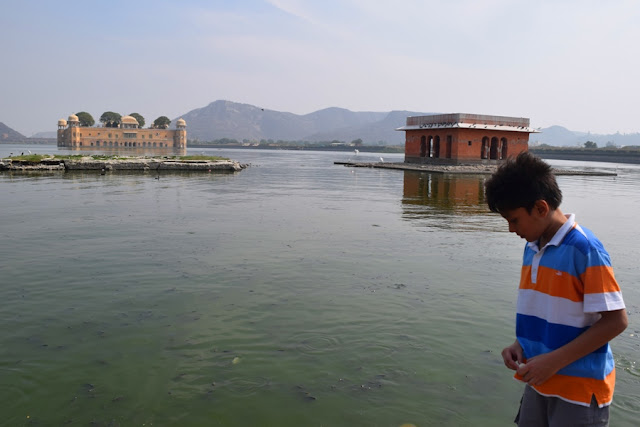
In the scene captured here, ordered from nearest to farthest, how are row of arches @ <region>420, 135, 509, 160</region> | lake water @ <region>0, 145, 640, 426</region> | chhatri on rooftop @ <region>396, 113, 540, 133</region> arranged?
lake water @ <region>0, 145, 640, 426</region>
chhatri on rooftop @ <region>396, 113, 540, 133</region>
row of arches @ <region>420, 135, 509, 160</region>

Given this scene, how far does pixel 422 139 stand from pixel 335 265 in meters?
53.2

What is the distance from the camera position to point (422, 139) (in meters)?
59.8

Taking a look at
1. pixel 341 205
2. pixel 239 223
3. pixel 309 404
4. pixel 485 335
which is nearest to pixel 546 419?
pixel 309 404

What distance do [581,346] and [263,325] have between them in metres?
4.29

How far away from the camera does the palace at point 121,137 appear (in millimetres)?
158625

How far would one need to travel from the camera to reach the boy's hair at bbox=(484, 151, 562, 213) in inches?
96.7

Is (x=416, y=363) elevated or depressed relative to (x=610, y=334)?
depressed

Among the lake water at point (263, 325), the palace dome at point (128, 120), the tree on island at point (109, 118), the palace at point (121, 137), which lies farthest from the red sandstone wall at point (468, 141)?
the tree on island at point (109, 118)

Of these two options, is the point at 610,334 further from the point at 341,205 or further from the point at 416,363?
the point at 341,205

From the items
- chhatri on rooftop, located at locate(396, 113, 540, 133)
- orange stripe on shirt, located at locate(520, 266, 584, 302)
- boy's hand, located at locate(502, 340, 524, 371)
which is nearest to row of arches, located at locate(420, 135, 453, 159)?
chhatri on rooftop, located at locate(396, 113, 540, 133)

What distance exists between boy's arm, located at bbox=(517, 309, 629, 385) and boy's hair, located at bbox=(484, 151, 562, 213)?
59 cm

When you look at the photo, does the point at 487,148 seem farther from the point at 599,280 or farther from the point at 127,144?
the point at 127,144

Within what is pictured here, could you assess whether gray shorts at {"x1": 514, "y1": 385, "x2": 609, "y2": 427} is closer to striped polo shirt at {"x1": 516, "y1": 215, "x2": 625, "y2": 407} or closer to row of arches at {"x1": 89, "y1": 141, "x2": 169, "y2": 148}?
striped polo shirt at {"x1": 516, "y1": 215, "x2": 625, "y2": 407}

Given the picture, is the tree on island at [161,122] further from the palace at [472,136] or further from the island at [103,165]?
the island at [103,165]
